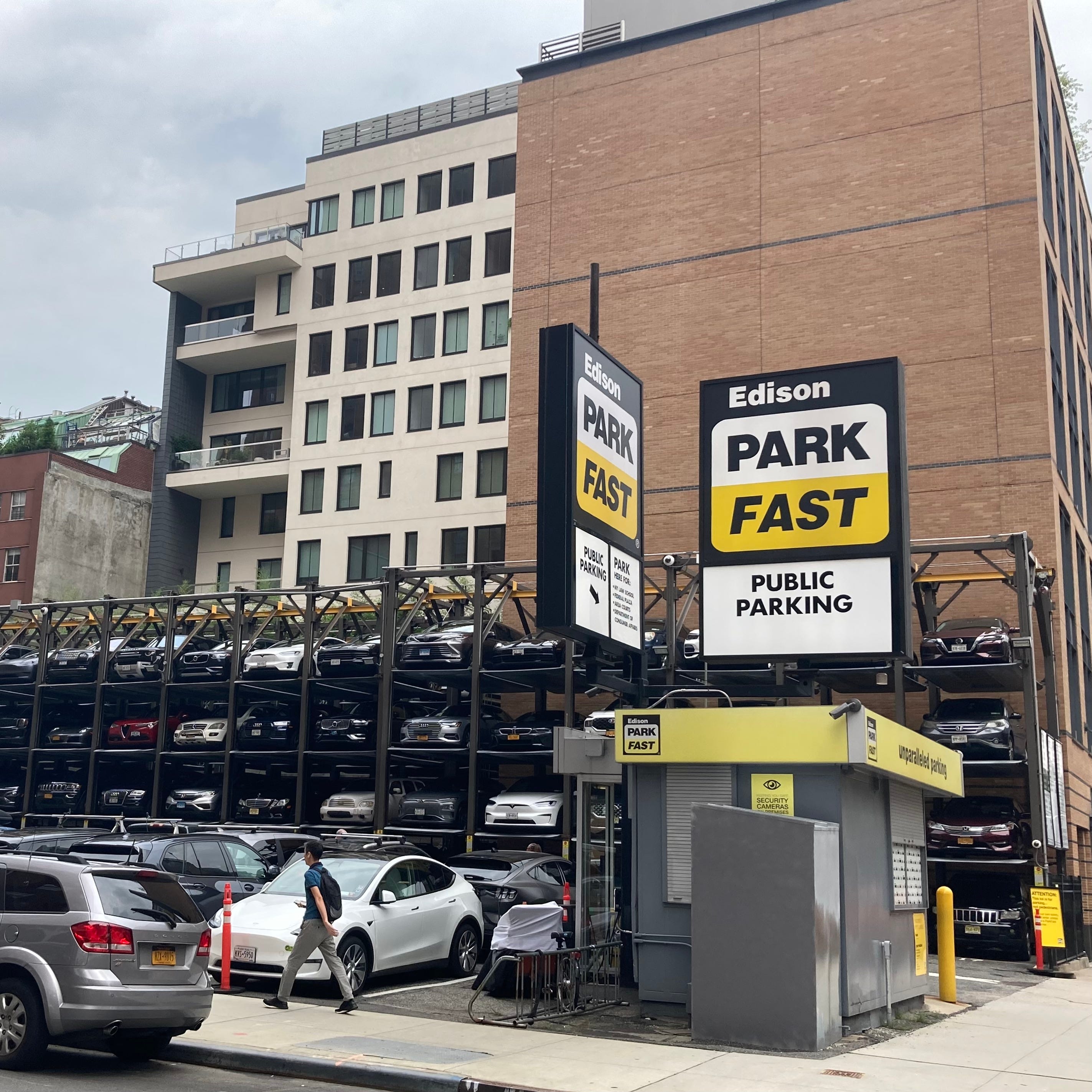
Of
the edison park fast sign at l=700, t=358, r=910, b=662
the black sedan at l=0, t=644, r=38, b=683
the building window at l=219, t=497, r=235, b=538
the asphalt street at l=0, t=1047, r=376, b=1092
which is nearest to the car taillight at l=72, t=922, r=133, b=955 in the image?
the asphalt street at l=0, t=1047, r=376, b=1092

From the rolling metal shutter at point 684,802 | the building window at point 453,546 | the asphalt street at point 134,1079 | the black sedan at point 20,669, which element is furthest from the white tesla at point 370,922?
the building window at point 453,546

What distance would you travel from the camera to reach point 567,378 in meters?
12.4

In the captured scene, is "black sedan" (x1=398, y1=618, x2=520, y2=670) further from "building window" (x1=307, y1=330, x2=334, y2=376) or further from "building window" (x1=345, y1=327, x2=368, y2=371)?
"building window" (x1=307, y1=330, x2=334, y2=376)

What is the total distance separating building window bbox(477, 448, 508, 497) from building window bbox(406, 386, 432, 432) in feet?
8.84

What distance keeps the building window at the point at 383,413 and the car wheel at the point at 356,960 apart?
34841 millimetres

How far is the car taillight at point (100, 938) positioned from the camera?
9.37m

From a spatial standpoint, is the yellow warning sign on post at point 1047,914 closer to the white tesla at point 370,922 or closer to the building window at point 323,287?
the white tesla at point 370,922

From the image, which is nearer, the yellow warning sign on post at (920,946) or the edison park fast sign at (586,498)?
the edison park fast sign at (586,498)

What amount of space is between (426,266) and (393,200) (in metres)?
3.40

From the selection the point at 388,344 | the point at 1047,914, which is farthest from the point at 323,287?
the point at 1047,914

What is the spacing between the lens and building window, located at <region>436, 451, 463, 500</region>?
45969 mm

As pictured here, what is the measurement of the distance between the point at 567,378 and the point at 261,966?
6.91 m

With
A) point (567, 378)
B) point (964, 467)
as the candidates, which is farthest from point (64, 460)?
point (567, 378)

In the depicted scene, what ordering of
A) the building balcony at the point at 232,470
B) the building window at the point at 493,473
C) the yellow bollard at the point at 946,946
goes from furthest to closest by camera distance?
the building balcony at the point at 232,470 < the building window at the point at 493,473 < the yellow bollard at the point at 946,946
